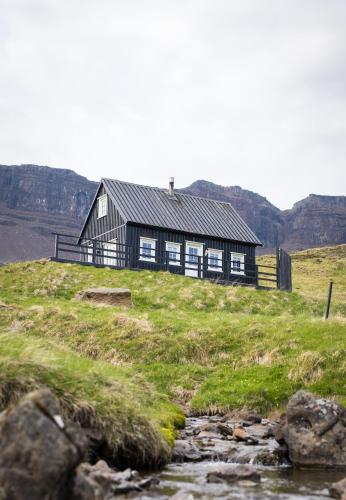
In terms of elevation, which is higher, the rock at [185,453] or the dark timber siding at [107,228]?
the dark timber siding at [107,228]

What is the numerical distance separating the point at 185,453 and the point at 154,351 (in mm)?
8721

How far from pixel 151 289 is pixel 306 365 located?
15.3 meters

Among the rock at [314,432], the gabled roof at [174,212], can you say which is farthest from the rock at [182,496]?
the gabled roof at [174,212]

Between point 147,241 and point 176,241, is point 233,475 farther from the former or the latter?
point 176,241

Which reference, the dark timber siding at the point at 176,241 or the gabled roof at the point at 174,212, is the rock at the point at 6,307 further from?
the gabled roof at the point at 174,212

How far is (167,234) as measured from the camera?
1666 inches

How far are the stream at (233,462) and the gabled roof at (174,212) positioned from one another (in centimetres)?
2973

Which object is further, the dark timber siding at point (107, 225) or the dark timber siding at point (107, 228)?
the dark timber siding at point (107, 225)

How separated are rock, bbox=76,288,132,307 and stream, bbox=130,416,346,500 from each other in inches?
518

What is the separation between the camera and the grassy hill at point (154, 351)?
9070 millimetres

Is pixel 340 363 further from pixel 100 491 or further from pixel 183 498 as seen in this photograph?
pixel 100 491

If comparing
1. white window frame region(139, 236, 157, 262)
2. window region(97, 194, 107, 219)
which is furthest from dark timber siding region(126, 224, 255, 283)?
window region(97, 194, 107, 219)

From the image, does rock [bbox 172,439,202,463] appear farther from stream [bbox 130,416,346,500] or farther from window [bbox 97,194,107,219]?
window [bbox 97,194,107,219]

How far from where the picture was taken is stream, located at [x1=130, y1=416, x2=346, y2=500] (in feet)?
24.6
